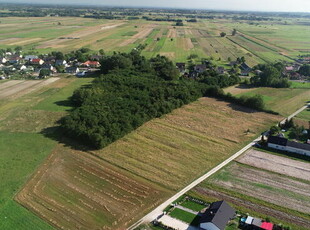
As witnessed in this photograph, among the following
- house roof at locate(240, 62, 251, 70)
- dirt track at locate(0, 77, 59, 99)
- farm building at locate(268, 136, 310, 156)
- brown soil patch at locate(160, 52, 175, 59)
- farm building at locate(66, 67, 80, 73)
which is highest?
brown soil patch at locate(160, 52, 175, 59)

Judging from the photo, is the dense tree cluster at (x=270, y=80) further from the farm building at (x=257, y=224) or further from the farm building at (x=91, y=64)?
the farm building at (x=91, y=64)

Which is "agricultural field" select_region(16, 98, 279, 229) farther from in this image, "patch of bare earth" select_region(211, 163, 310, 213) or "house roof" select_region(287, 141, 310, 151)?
"house roof" select_region(287, 141, 310, 151)

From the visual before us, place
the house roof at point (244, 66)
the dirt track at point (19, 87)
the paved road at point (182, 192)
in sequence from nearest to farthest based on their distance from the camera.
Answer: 1. the paved road at point (182, 192)
2. the dirt track at point (19, 87)
3. the house roof at point (244, 66)

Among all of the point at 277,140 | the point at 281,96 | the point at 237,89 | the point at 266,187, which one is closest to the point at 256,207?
the point at 266,187

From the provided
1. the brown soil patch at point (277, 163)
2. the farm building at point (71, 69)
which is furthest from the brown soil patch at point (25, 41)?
the brown soil patch at point (277, 163)

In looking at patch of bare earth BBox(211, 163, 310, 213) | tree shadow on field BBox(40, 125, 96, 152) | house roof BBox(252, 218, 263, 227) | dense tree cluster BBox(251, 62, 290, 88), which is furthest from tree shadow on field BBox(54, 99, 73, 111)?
dense tree cluster BBox(251, 62, 290, 88)

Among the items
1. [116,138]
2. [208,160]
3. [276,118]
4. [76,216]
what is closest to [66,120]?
[116,138]

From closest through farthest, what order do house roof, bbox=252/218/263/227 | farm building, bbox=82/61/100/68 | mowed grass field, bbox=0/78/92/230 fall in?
1. house roof, bbox=252/218/263/227
2. mowed grass field, bbox=0/78/92/230
3. farm building, bbox=82/61/100/68
